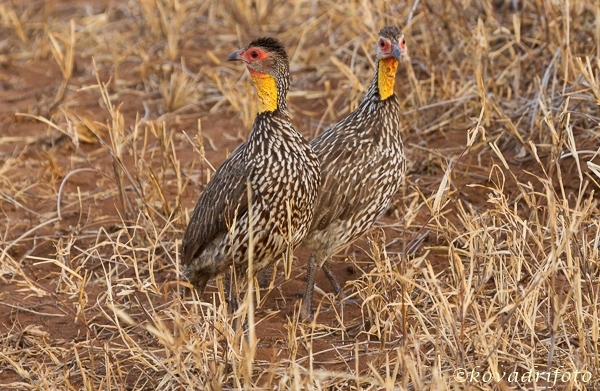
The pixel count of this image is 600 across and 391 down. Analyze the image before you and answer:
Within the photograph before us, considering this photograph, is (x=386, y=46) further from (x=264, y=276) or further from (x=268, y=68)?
(x=264, y=276)

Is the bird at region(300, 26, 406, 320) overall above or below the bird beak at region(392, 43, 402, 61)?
below

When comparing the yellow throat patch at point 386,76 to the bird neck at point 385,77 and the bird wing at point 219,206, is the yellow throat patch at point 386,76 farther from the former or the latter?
the bird wing at point 219,206

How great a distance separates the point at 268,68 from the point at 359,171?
0.72 metres

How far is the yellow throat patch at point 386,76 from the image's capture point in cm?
486

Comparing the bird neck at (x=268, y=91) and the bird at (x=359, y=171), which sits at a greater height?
the bird neck at (x=268, y=91)

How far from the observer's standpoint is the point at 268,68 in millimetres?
4469

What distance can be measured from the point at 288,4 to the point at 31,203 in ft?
13.1

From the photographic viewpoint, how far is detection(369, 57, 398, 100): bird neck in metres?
4.86

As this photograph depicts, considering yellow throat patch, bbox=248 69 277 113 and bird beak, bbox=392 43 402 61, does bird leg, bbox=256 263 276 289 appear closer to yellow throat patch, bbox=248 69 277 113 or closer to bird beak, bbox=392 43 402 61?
yellow throat patch, bbox=248 69 277 113

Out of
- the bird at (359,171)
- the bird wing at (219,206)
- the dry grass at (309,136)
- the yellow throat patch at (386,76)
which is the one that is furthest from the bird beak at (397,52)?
the bird wing at (219,206)

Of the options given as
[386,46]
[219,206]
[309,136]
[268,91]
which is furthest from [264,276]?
[309,136]

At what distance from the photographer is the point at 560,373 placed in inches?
140

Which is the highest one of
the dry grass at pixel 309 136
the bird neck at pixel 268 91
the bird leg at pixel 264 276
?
the bird neck at pixel 268 91

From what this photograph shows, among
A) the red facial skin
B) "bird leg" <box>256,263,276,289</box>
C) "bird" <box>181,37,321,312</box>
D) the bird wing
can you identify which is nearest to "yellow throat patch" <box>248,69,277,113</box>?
"bird" <box>181,37,321,312</box>
